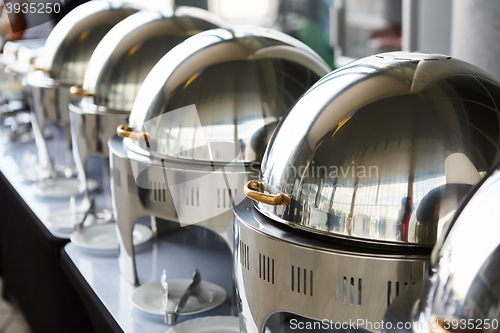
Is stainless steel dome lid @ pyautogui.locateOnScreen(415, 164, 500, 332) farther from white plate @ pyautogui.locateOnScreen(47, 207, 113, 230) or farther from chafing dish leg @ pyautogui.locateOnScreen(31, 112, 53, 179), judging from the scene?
chafing dish leg @ pyautogui.locateOnScreen(31, 112, 53, 179)

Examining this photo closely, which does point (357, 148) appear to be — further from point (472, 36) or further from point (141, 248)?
point (141, 248)

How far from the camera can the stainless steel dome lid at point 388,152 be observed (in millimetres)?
529

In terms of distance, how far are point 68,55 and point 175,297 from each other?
33.7 inches

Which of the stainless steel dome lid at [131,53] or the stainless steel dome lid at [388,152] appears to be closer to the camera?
the stainless steel dome lid at [388,152]

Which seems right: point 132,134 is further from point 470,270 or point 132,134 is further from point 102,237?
point 470,270

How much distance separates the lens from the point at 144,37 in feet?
3.79

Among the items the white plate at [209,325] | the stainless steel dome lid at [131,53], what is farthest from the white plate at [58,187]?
the white plate at [209,325]

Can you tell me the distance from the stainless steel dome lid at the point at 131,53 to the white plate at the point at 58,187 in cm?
42

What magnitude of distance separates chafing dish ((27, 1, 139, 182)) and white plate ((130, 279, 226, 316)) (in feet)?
2.25

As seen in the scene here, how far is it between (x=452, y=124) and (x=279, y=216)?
0.69ft

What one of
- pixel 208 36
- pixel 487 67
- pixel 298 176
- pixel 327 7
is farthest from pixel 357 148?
pixel 327 7

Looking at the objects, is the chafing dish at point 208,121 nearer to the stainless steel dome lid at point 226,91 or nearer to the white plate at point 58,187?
the stainless steel dome lid at point 226,91

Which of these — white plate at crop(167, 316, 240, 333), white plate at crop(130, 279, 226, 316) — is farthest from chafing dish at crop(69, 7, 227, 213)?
white plate at crop(167, 316, 240, 333)

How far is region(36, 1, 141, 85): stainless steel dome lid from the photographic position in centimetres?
147
